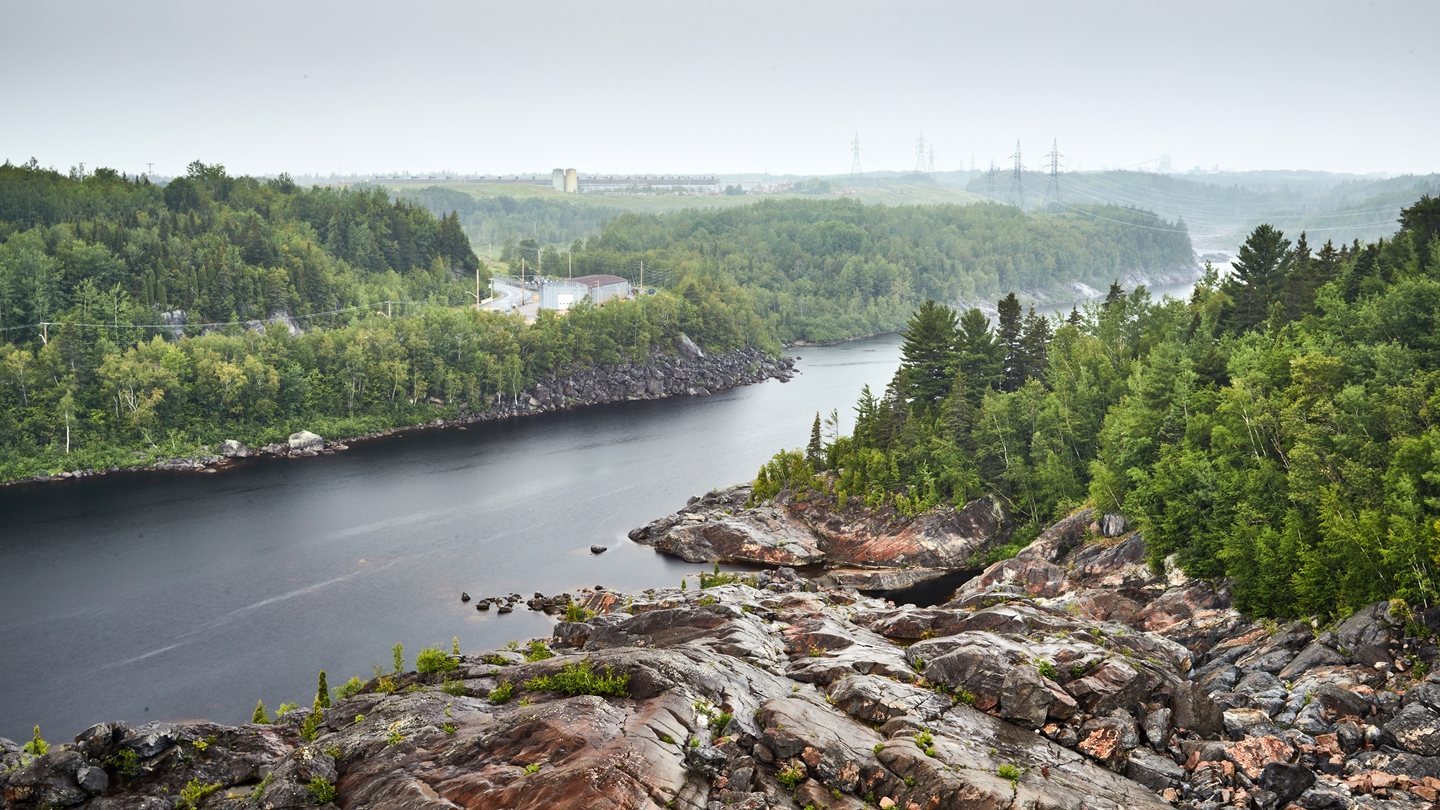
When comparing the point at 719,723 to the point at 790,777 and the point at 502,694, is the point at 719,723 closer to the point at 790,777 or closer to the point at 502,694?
the point at 790,777

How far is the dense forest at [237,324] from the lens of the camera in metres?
75.1

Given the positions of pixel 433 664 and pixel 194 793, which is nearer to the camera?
pixel 194 793

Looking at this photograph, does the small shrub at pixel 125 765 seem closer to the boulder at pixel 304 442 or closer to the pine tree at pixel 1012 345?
the pine tree at pixel 1012 345

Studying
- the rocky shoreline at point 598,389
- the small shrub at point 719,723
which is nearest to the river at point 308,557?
the rocky shoreline at point 598,389

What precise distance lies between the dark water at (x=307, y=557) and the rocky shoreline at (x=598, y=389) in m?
2.11

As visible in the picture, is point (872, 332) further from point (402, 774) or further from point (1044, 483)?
point (402, 774)

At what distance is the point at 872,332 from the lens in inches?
5817

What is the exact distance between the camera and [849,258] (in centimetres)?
→ 16062

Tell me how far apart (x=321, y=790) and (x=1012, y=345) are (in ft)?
156

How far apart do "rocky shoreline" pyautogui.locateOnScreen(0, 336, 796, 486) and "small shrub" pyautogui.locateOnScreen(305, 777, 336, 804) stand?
54198 millimetres

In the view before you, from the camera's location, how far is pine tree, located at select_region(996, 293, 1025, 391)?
61344 millimetres

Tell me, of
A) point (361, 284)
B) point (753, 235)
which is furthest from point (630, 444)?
point (753, 235)

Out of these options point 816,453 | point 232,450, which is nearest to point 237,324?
point 232,450

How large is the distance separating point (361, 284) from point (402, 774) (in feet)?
304
